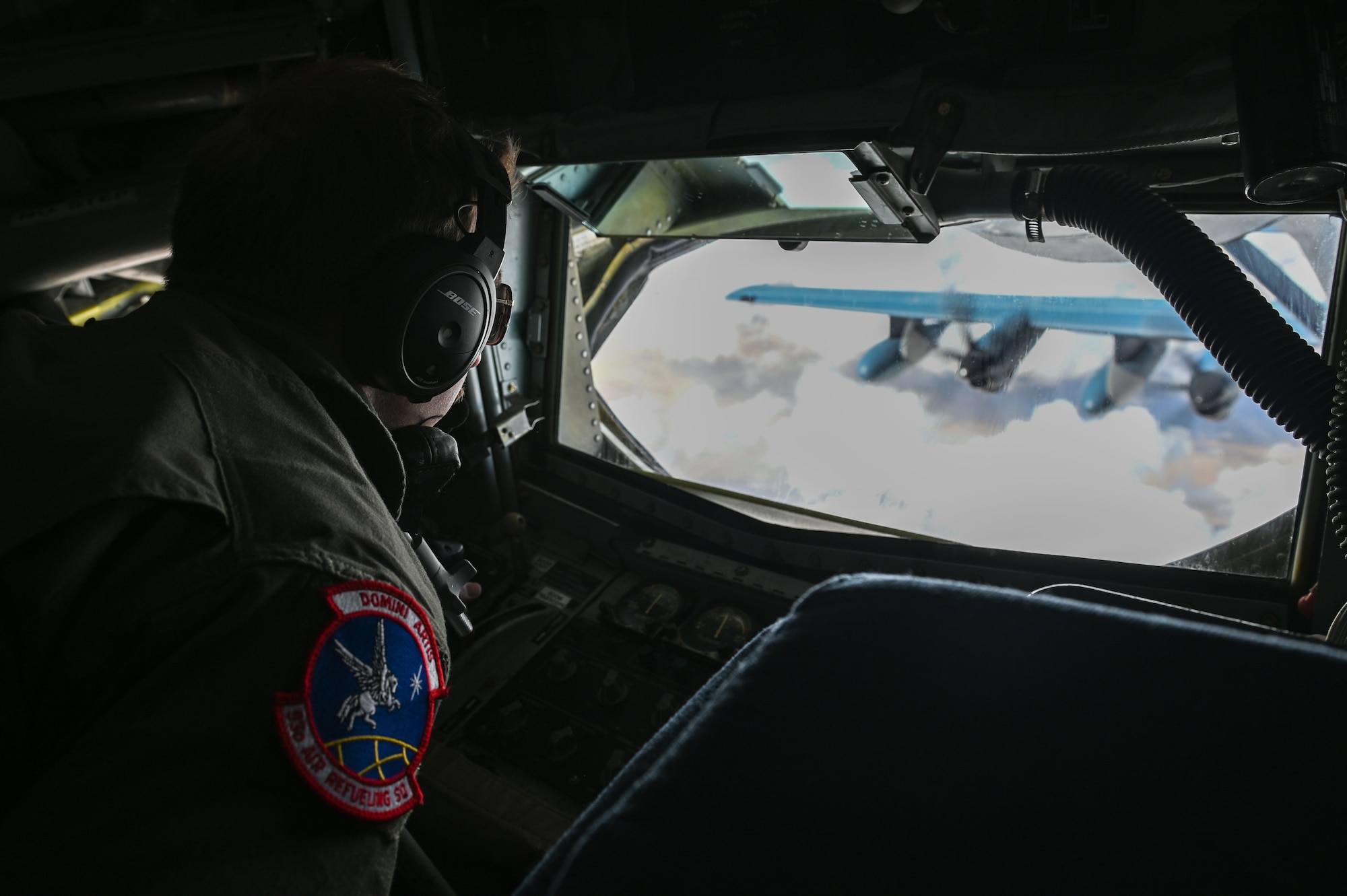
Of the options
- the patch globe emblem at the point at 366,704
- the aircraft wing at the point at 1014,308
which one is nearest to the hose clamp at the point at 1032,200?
the aircraft wing at the point at 1014,308

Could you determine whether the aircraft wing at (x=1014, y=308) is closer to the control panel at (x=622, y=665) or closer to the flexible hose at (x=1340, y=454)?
the control panel at (x=622, y=665)

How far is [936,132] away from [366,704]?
1.64 m

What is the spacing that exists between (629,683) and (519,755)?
0.37 metres

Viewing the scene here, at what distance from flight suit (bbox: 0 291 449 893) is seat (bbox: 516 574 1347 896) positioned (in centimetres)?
43

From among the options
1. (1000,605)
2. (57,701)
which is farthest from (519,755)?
(1000,605)

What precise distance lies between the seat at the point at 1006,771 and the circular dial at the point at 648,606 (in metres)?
2.34

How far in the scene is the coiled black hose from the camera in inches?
59.2

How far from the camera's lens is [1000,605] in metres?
0.43

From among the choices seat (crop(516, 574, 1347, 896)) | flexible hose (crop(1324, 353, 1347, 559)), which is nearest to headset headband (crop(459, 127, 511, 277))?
seat (crop(516, 574, 1347, 896))

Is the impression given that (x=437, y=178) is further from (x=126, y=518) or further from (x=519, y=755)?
(x=519, y=755)

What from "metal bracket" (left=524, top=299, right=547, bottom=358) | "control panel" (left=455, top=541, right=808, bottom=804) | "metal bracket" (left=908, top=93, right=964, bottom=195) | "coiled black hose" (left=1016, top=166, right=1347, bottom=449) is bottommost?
"control panel" (left=455, top=541, right=808, bottom=804)

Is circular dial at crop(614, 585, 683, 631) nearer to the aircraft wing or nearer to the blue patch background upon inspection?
the aircraft wing

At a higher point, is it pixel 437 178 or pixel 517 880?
pixel 437 178

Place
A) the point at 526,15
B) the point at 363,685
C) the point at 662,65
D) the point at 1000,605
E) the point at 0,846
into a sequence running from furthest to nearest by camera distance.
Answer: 1. the point at 526,15
2. the point at 662,65
3. the point at 363,685
4. the point at 0,846
5. the point at 1000,605
